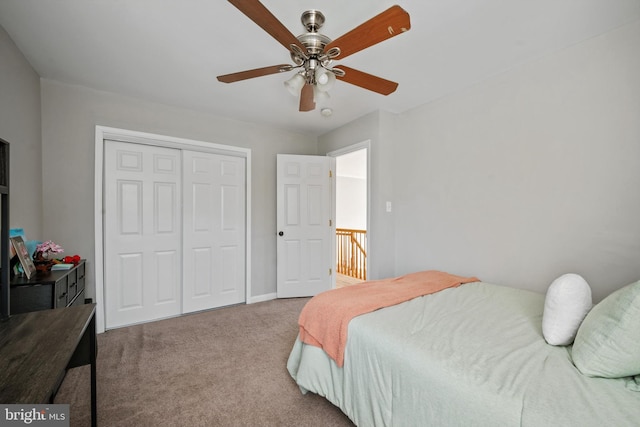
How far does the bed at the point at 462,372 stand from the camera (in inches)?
35.4

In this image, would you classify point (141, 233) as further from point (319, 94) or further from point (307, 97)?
point (319, 94)

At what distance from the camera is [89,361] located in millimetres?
1493

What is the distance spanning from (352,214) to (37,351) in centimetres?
725

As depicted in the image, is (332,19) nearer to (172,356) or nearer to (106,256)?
(172,356)

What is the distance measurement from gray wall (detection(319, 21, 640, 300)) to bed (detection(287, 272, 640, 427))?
1.91 ft

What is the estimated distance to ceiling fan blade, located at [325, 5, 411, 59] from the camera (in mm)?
1143

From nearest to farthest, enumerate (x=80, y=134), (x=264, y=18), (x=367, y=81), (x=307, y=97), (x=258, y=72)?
(x=264, y=18) → (x=258, y=72) → (x=367, y=81) → (x=307, y=97) → (x=80, y=134)

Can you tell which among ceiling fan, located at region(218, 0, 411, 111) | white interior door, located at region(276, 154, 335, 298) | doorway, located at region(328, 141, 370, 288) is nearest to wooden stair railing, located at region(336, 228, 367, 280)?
doorway, located at region(328, 141, 370, 288)

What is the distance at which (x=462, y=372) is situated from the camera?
1.07m

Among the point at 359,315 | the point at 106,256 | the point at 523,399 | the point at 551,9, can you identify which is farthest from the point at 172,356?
the point at 551,9

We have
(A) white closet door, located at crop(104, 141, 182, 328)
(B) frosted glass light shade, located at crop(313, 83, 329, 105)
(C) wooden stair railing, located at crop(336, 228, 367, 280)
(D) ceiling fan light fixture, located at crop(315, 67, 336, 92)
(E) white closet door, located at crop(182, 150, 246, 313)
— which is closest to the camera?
(D) ceiling fan light fixture, located at crop(315, 67, 336, 92)

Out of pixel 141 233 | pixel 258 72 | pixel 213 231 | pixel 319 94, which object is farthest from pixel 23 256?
pixel 319 94

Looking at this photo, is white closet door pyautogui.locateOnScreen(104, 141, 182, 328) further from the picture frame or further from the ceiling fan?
the ceiling fan

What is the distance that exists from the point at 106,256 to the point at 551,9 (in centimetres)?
416
